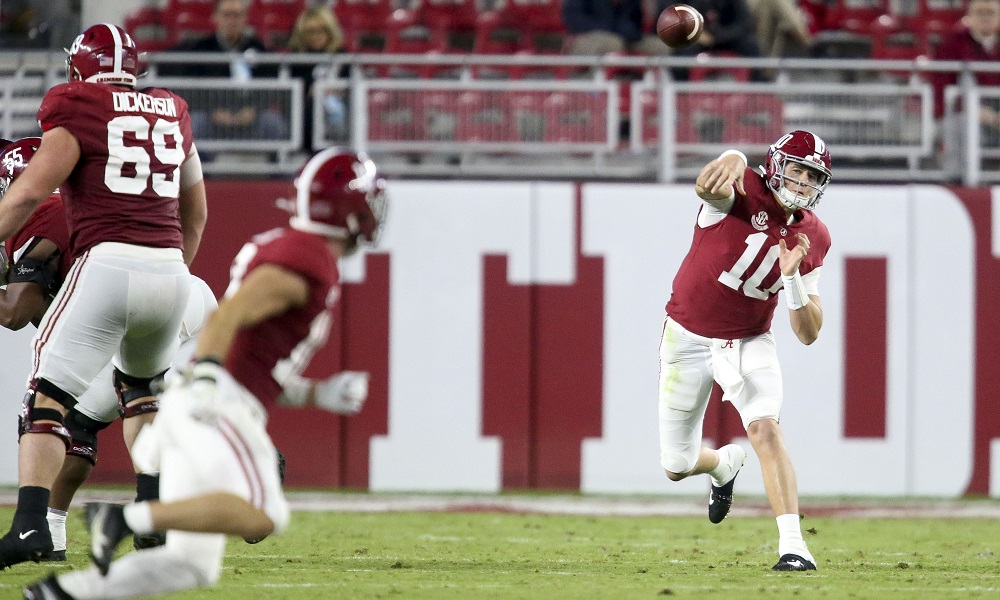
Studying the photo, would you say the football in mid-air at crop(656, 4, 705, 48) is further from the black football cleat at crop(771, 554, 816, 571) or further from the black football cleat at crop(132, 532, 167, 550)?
the black football cleat at crop(132, 532, 167, 550)

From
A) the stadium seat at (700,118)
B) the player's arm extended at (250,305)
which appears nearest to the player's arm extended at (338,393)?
the player's arm extended at (250,305)

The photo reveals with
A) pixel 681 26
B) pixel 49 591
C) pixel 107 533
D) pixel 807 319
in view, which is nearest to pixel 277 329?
pixel 107 533

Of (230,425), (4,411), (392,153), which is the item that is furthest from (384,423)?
Answer: (230,425)

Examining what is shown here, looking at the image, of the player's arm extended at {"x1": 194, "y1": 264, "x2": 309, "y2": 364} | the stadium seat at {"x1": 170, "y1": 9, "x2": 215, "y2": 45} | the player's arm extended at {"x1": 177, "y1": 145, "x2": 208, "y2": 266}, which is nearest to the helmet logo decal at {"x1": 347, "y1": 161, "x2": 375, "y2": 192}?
the player's arm extended at {"x1": 194, "y1": 264, "x2": 309, "y2": 364}

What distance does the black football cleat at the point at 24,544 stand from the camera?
16.2 feet

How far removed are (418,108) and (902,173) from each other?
3229 mm

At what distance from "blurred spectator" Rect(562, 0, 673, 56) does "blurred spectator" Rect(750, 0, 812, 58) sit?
755 mm

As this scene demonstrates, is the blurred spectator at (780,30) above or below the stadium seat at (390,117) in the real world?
above

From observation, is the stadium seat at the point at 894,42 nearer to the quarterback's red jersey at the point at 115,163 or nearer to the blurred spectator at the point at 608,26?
the blurred spectator at the point at 608,26

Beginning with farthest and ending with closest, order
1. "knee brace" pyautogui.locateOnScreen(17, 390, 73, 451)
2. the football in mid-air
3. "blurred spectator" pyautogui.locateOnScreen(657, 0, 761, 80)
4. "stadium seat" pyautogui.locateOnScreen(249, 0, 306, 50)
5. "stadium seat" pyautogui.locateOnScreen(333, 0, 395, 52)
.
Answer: "stadium seat" pyautogui.locateOnScreen(249, 0, 306, 50) → "stadium seat" pyautogui.locateOnScreen(333, 0, 395, 52) → "blurred spectator" pyautogui.locateOnScreen(657, 0, 761, 80) → the football in mid-air → "knee brace" pyautogui.locateOnScreen(17, 390, 73, 451)

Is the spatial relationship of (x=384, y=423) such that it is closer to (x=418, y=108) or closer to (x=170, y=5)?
(x=418, y=108)

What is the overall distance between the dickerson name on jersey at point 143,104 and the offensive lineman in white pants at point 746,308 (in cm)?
216

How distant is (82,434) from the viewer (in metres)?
5.89

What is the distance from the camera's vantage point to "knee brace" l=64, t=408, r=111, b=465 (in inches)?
230
